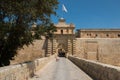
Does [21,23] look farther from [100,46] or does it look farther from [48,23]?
[100,46]

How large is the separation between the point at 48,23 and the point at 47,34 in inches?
92.7

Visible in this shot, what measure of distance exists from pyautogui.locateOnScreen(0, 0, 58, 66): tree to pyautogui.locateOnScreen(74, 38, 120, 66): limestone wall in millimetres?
34123

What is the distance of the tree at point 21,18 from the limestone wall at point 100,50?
34.1 m

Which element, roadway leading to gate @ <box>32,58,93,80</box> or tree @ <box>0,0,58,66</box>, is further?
tree @ <box>0,0,58,66</box>

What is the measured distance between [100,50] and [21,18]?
38762mm

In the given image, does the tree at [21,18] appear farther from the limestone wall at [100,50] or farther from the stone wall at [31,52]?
the limestone wall at [100,50]

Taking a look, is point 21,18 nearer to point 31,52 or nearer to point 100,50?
point 31,52

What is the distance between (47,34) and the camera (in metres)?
18.5

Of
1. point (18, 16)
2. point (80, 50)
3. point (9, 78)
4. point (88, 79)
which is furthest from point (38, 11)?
point (80, 50)

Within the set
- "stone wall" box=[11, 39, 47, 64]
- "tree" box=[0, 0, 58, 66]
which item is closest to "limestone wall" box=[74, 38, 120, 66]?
"stone wall" box=[11, 39, 47, 64]

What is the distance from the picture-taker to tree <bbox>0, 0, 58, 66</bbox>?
47.4 ft

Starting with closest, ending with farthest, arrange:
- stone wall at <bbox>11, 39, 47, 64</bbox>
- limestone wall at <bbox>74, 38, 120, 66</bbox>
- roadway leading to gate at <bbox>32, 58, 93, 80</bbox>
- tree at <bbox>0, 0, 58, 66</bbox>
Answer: roadway leading to gate at <bbox>32, 58, 93, 80</bbox>, tree at <bbox>0, 0, 58, 66</bbox>, stone wall at <bbox>11, 39, 47, 64</bbox>, limestone wall at <bbox>74, 38, 120, 66</bbox>

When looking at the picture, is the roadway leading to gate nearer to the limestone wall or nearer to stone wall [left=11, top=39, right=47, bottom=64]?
stone wall [left=11, top=39, right=47, bottom=64]

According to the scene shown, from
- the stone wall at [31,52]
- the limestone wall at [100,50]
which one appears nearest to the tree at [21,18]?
the stone wall at [31,52]
